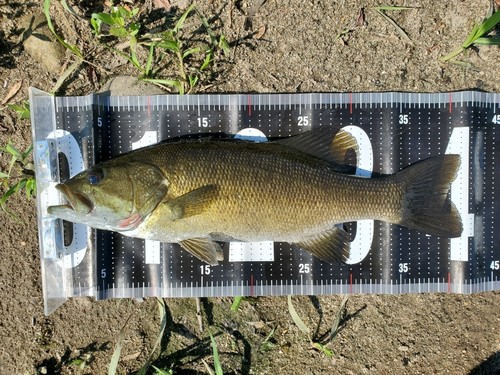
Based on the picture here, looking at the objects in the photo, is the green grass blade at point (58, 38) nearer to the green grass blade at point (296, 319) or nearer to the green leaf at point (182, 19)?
the green leaf at point (182, 19)

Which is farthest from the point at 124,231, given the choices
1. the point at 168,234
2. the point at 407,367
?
the point at 407,367

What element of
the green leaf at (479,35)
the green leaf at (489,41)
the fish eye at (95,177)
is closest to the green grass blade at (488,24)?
the green leaf at (479,35)

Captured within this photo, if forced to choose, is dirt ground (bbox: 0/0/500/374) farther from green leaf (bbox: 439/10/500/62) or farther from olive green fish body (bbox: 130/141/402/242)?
olive green fish body (bbox: 130/141/402/242)

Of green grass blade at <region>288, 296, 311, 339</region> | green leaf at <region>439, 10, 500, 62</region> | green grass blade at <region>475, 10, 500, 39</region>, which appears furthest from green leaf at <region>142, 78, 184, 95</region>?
green grass blade at <region>475, 10, 500, 39</region>

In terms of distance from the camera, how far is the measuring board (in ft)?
12.3

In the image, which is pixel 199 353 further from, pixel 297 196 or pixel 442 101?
pixel 442 101

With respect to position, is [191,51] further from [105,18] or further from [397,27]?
[397,27]

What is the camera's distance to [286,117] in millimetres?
3791

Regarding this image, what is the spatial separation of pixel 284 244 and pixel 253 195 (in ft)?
2.58

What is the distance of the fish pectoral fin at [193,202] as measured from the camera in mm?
3207

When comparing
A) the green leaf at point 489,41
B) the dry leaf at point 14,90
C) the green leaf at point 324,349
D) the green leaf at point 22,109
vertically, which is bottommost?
the green leaf at point 324,349

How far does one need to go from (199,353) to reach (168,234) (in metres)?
1.36

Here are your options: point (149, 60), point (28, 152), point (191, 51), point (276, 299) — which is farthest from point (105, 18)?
point (276, 299)

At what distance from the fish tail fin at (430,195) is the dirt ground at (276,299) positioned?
30.1 inches
